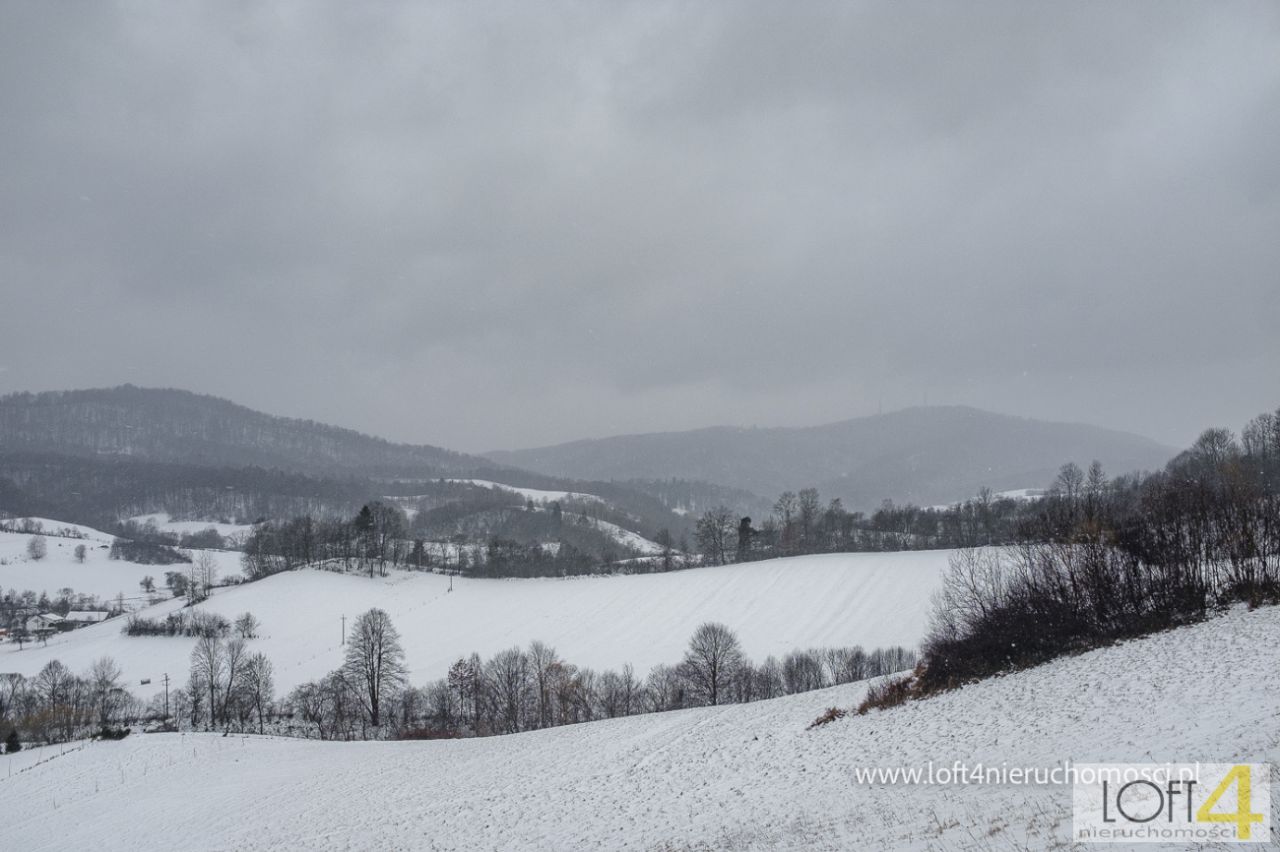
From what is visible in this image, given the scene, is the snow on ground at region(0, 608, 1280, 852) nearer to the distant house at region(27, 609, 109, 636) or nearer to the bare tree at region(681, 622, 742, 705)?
the bare tree at region(681, 622, 742, 705)

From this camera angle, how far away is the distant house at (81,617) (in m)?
125

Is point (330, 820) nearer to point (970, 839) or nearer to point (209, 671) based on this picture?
point (970, 839)

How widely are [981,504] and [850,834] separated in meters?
140

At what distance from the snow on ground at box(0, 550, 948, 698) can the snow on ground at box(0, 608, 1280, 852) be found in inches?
1389

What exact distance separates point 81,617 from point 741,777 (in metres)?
170

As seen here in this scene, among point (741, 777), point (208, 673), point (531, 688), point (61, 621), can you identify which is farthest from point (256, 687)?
point (61, 621)

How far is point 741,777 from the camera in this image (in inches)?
796

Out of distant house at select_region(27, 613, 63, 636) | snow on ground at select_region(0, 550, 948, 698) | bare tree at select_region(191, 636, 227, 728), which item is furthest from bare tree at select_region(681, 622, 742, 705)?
distant house at select_region(27, 613, 63, 636)

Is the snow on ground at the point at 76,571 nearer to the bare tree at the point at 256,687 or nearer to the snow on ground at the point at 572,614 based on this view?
the snow on ground at the point at 572,614

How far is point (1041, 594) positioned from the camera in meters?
30.2

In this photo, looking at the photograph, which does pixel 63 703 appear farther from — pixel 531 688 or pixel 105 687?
pixel 531 688

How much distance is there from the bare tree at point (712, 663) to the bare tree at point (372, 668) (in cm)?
2719

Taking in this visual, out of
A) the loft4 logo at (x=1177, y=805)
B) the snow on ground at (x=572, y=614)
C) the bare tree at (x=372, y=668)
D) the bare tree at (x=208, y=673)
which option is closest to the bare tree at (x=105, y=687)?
the snow on ground at (x=572, y=614)

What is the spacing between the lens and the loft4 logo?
916 centimetres
